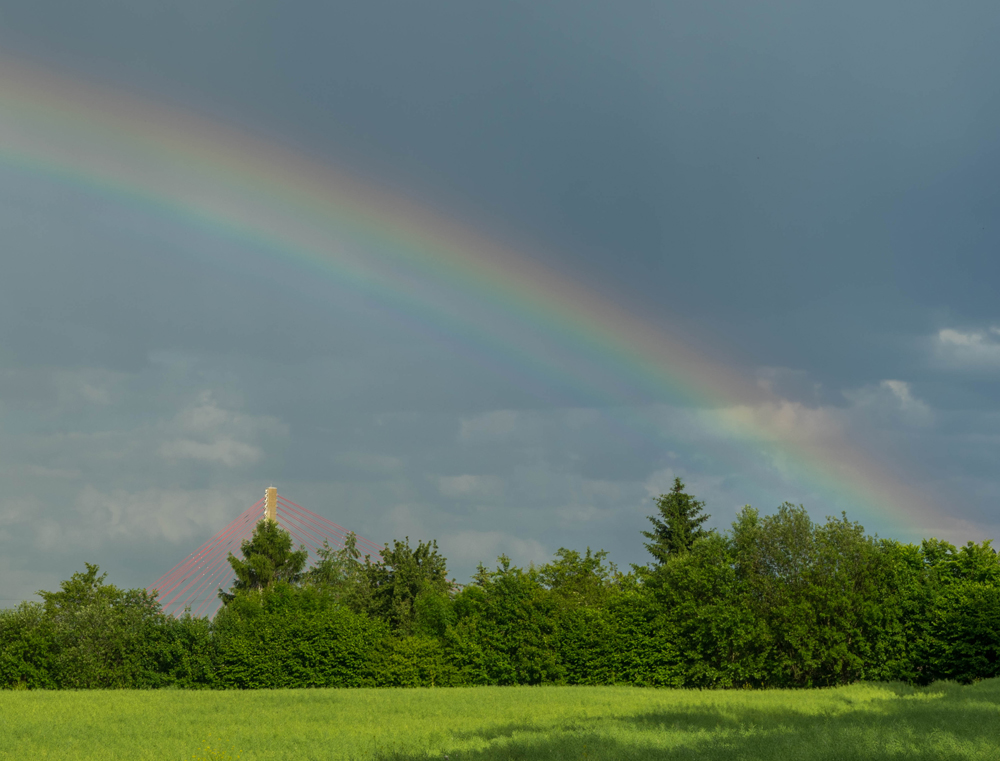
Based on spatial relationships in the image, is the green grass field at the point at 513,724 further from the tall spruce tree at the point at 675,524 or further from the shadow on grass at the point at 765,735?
the tall spruce tree at the point at 675,524

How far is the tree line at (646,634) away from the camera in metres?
39.5

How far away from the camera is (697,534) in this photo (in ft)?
232

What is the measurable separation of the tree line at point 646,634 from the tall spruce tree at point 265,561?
88.9ft

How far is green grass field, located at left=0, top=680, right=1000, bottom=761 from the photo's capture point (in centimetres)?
1636

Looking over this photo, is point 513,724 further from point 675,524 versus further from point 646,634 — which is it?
point 675,524

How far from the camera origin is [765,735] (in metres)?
18.2

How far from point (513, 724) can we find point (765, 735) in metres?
7.51

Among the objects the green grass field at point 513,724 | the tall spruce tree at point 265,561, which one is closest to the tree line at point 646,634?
the green grass field at point 513,724

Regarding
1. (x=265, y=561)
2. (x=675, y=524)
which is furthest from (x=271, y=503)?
(x=675, y=524)

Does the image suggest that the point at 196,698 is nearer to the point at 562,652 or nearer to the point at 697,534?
the point at 562,652

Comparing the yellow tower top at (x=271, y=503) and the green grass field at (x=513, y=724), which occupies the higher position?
the yellow tower top at (x=271, y=503)

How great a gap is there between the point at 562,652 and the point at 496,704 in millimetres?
14017

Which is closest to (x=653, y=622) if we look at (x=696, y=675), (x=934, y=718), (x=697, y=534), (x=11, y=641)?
(x=696, y=675)

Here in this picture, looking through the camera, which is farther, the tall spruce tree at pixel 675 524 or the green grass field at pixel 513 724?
the tall spruce tree at pixel 675 524
